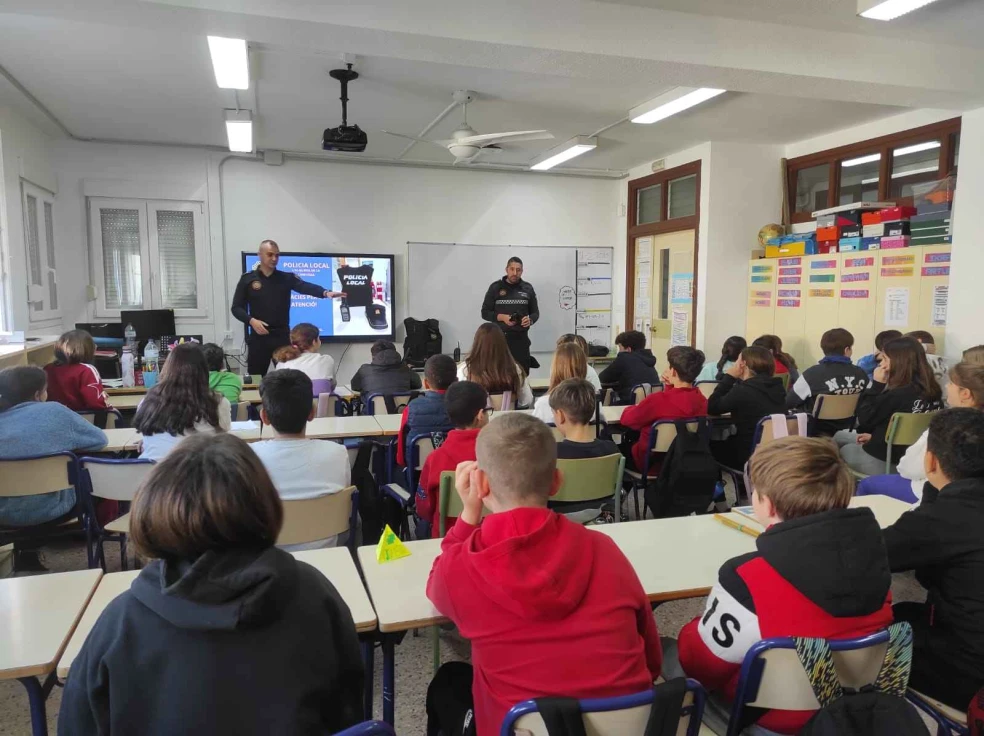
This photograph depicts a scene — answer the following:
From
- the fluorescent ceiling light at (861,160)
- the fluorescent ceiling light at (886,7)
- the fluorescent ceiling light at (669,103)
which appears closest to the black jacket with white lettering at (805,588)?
the fluorescent ceiling light at (886,7)

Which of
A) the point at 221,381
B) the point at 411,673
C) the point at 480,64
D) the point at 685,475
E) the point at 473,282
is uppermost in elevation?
the point at 480,64

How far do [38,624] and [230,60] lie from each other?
3.75m

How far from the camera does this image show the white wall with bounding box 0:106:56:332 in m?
5.44

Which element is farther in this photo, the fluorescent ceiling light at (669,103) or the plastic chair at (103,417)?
the fluorescent ceiling light at (669,103)

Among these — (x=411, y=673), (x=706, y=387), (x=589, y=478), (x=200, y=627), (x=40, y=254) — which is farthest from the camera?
(x=40, y=254)

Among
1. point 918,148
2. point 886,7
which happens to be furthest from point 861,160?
point 886,7

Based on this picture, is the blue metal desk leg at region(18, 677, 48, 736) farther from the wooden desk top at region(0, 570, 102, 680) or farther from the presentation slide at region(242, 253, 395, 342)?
the presentation slide at region(242, 253, 395, 342)

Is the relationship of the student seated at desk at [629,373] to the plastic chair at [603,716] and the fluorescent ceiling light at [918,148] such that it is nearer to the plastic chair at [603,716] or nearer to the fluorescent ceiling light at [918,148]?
the fluorescent ceiling light at [918,148]

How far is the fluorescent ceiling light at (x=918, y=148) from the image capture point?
19.2 ft

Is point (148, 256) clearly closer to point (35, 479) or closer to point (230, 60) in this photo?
point (230, 60)

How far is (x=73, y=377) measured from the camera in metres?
4.06

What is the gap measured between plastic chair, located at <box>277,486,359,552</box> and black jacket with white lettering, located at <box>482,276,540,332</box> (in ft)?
15.6

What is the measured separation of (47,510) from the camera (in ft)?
9.67

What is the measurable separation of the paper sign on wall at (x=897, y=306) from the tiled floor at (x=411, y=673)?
311cm
